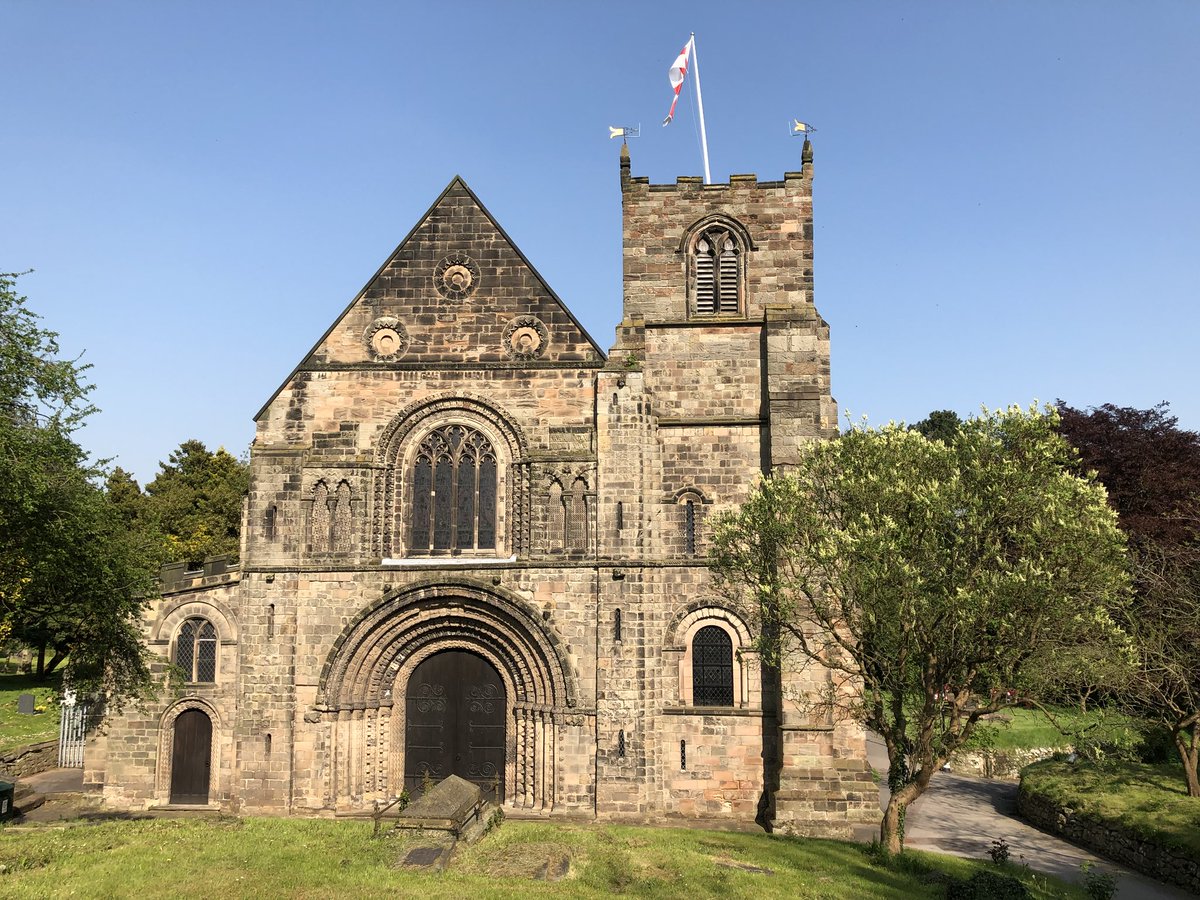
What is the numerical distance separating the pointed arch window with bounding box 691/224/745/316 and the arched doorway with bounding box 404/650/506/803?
10.7 metres

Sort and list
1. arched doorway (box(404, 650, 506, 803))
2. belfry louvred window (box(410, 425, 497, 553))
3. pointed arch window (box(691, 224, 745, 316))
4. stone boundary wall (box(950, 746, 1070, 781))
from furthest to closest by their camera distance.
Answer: stone boundary wall (box(950, 746, 1070, 781)), pointed arch window (box(691, 224, 745, 316)), belfry louvred window (box(410, 425, 497, 553)), arched doorway (box(404, 650, 506, 803))

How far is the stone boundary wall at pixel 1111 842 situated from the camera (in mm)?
→ 18203

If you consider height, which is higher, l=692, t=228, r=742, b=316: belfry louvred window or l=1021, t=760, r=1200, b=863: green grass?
l=692, t=228, r=742, b=316: belfry louvred window

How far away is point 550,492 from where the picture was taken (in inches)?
866

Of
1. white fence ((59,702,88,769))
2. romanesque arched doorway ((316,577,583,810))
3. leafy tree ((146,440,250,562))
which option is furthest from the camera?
leafy tree ((146,440,250,562))

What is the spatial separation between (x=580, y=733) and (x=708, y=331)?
1032 centimetres

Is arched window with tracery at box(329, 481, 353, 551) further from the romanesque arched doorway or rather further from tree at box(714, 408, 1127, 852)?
tree at box(714, 408, 1127, 852)

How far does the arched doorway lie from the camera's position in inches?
858

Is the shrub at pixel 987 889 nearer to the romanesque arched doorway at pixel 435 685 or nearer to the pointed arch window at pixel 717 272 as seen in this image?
the romanesque arched doorway at pixel 435 685

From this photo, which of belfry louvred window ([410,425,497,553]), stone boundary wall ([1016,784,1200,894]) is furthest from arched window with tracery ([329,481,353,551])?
stone boundary wall ([1016,784,1200,894])

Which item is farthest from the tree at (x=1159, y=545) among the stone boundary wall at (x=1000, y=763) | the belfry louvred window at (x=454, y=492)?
the belfry louvred window at (x=454, y=492)

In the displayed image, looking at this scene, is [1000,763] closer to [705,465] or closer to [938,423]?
[705,465]

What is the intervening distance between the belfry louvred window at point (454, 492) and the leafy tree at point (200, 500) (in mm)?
33427

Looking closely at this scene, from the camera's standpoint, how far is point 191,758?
22188mm
